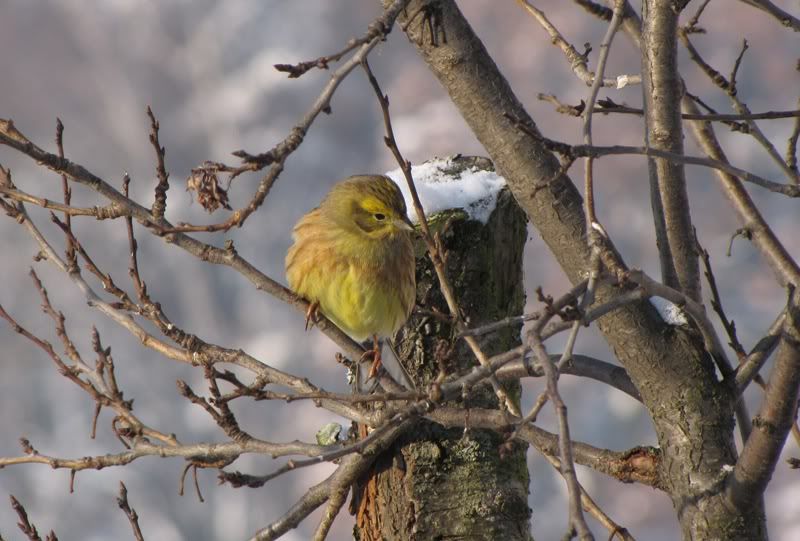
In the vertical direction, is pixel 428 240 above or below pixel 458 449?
above

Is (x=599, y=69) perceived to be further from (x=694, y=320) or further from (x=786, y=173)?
(x=786, y=173)

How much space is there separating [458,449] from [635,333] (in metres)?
0.88

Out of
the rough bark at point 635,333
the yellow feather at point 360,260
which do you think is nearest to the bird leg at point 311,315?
the yellow feather at point 360,260

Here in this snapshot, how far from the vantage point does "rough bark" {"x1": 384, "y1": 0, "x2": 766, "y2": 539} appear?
7.78 ft

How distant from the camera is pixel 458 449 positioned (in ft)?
10.2

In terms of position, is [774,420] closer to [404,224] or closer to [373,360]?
[373,360]

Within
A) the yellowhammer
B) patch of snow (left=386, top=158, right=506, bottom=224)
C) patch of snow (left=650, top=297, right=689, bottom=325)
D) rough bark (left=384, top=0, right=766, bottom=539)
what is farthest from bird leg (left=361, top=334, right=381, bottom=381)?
patch of snow (left=650, top=297, right=689, bottom=325)

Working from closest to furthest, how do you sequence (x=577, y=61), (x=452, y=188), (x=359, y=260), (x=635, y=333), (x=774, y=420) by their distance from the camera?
(x=774, y=420) < (x=635, y=333) < (x=577, y=61) < (x=359, y=260) < (x=452, y=188)

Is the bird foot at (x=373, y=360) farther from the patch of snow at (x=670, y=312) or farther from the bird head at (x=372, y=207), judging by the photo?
the patch of snow at (x=670, y=312)

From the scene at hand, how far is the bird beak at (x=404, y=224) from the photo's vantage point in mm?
3211

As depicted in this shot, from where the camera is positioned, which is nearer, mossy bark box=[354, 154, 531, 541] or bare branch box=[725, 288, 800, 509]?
bare branch box=[725, 288, 800, 509]

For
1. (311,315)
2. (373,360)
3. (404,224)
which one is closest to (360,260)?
(404,224)

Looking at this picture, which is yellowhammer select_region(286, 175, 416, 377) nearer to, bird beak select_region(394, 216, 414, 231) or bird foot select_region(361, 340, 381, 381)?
bird beak select_region(394, 216, 414, 231)

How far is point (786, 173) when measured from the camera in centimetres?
270
